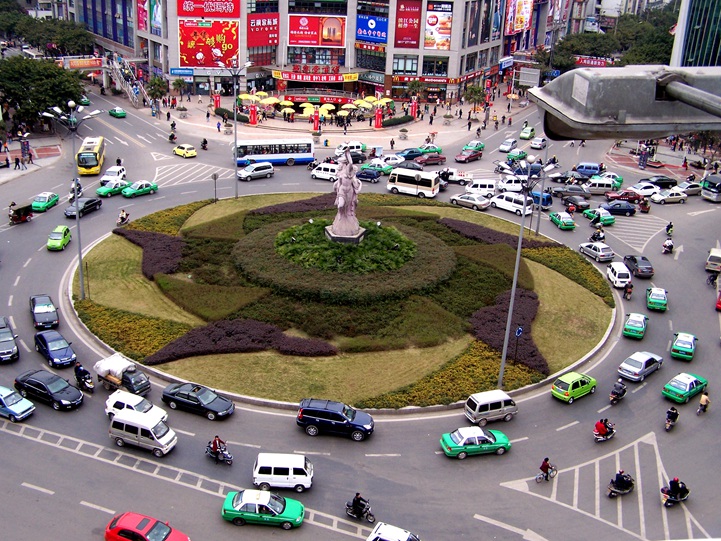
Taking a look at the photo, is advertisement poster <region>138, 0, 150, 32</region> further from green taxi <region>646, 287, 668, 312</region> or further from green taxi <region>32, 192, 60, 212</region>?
green taxi <region>646, 287, 668, 312</region>

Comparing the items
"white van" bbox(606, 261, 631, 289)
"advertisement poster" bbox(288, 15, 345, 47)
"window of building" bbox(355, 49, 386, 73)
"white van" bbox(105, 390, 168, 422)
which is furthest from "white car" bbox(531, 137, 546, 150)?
"white van" bbox(105, 390, 168, 422)

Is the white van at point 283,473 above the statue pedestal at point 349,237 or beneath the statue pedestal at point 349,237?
beneath

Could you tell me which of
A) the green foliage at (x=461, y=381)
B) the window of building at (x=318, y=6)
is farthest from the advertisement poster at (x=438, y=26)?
the green foliage at (x=461, y=381)

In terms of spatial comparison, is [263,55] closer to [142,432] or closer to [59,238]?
[59,238]

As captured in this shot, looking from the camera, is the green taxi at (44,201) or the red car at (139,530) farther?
the green taxi at (44,201)

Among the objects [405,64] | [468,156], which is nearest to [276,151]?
[468,156]

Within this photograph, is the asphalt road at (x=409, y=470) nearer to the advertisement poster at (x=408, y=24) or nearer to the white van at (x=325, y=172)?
the white van at (x=325, y=172)
